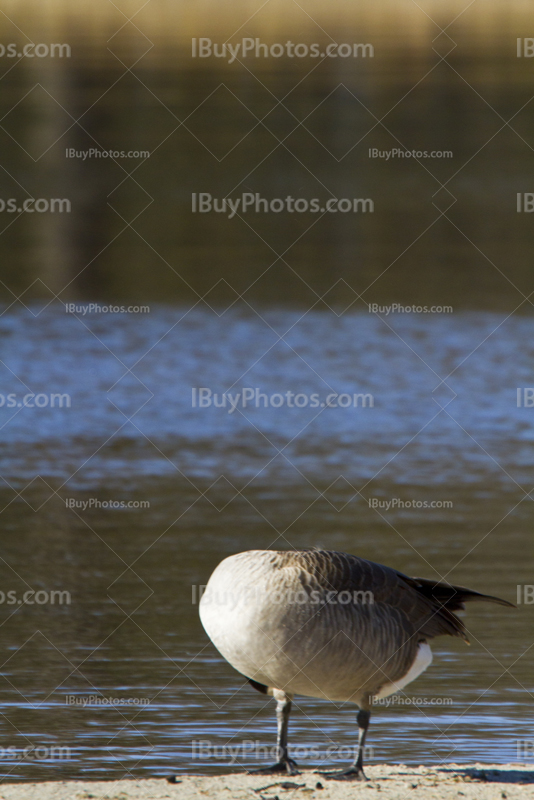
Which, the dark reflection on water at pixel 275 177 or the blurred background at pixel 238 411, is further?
the dark reflection on water at pixel 275 177

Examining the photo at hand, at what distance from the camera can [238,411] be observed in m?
16.1

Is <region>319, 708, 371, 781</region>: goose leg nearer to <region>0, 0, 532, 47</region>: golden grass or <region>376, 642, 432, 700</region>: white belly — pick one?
<region>376, 642, 432, 700</region>: white belly

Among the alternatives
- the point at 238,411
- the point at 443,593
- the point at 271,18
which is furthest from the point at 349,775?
the point at 271,18

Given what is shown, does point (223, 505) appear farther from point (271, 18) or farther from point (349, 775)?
point (271, 18)

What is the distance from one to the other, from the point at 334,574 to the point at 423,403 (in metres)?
10.7

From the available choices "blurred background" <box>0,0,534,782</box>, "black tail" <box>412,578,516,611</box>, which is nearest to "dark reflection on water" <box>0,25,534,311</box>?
"blurred background" <box>0,0,534,782</box>

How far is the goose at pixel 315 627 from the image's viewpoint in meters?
5.93

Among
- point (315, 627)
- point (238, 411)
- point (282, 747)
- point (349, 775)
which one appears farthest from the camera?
point (238, 411)

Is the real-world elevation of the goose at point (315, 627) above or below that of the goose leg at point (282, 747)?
above

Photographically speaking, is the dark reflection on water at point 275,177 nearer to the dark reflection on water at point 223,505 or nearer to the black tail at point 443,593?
the dark reflection on water at point 223,505

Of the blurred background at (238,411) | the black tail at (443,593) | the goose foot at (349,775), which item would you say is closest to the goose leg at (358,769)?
the goose foot at (349,775)

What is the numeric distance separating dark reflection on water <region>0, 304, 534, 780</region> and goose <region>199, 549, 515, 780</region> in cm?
75

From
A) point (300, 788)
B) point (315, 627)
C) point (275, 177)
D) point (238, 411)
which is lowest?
point (300, 788)

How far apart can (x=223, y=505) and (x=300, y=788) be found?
6.57 metres
